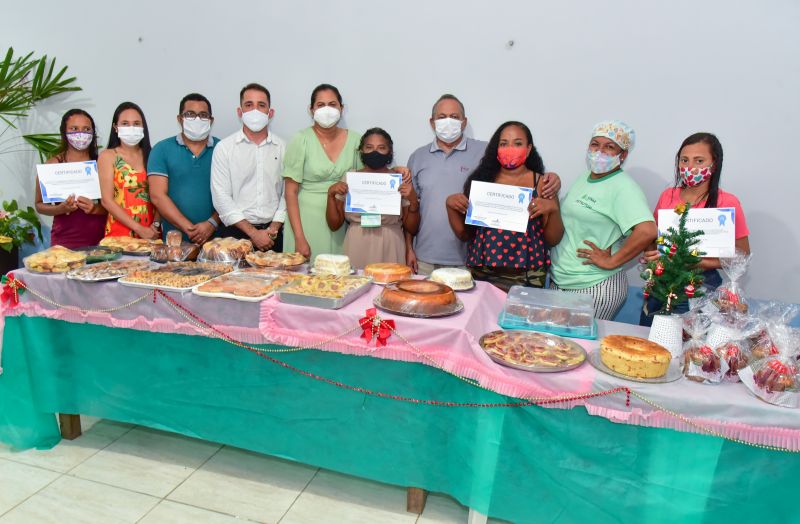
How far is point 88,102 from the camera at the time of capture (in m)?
5.09

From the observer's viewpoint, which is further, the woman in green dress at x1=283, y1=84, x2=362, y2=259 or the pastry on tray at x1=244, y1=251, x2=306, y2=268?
the woman in green dress at x1=283, y1=84, x2=362, y2=259

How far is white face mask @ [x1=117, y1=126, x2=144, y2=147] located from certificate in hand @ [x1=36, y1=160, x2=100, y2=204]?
0.26m

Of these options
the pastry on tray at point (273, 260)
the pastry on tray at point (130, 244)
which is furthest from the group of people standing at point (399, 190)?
the pastry on tray at point (273, 260)

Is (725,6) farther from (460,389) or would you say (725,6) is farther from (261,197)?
(261,197)

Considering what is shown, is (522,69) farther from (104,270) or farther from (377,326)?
(104,270)

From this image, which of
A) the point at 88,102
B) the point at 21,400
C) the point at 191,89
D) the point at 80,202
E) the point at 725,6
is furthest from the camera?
the point at 88,102

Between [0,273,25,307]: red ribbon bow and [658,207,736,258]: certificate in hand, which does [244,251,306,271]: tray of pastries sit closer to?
[0,273,25,307]: red ribbon bow

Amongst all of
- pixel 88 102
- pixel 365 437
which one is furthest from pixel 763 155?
pixel 88 102

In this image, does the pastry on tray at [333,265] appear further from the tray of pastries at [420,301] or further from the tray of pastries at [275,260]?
the tray of pastries at [420,301]

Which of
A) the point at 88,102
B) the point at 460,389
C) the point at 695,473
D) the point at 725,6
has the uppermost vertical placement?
the point at 725,6

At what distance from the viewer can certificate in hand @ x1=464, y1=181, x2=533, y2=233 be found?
286 cm

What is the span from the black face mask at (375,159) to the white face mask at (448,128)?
1.14 feet

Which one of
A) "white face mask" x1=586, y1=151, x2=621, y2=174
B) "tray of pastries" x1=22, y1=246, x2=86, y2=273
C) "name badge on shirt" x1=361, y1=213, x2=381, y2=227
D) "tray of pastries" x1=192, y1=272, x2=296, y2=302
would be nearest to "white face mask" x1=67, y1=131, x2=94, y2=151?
"tray of pastries" x1=22, y1=246, x2=86, y2=273

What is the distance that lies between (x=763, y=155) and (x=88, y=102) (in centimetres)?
575
